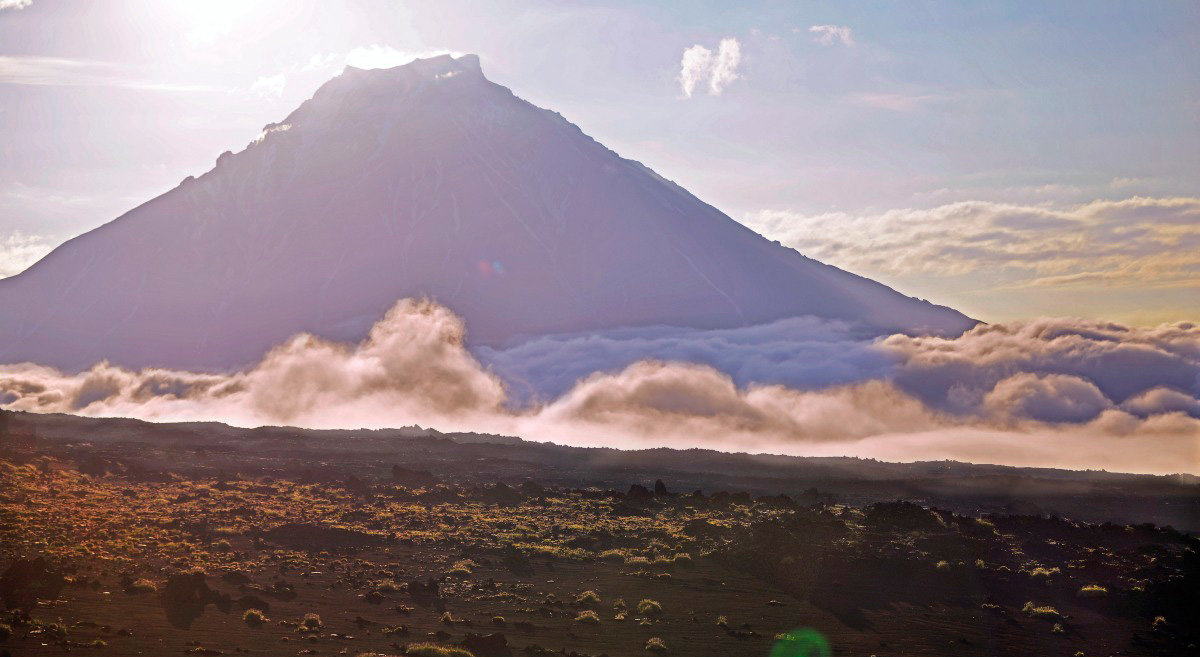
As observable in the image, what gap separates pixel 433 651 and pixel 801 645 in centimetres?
1656

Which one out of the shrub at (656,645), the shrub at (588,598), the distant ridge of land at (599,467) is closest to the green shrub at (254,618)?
the shrub at (588,598)

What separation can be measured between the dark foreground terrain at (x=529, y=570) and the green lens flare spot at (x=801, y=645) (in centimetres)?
19

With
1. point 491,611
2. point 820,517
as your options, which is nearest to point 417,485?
point 820,517

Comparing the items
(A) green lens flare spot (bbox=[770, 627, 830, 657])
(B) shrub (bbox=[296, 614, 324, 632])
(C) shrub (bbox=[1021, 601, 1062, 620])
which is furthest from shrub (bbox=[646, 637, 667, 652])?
(C) shrub (bbox=[1021, 601, 1062, 620])

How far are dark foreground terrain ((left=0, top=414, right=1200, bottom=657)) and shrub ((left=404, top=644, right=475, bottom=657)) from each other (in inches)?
4.6

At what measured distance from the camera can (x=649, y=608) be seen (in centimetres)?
5262

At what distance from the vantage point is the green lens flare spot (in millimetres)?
48000

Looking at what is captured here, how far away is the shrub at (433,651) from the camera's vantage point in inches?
1631

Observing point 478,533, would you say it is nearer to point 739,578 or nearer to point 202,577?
point 739,578

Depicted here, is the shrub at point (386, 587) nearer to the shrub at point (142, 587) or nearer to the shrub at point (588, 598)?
the shrub at point (588, 598)

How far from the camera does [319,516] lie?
73188 mm

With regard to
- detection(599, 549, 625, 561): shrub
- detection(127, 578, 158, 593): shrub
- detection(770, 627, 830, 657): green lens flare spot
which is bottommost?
detection(770, 627, 830, 657): green lens flare spot

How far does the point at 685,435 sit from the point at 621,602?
134 meters

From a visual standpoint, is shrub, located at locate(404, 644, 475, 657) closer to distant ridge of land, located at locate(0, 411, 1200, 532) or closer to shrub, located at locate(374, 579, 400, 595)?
shrub, located at locate(374, 579, 400, 595)
